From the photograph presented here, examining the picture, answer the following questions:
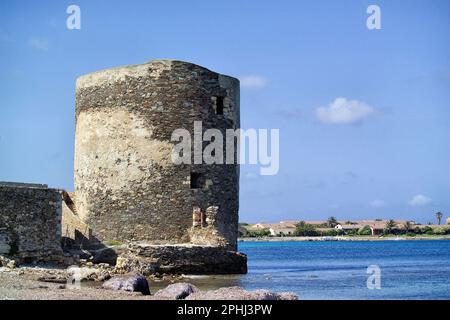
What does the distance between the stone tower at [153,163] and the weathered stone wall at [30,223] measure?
2.80 meters

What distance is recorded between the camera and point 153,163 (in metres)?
23.2

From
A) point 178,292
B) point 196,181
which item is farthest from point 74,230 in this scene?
point 178,292

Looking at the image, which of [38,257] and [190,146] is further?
[190,146]

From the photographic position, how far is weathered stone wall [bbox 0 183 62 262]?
64.9 ft

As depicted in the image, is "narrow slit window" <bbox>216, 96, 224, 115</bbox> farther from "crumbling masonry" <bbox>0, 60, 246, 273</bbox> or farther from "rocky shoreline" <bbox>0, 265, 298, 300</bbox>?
"rocky shoreline" <bbox>0, 265, 298, 300</bbox>

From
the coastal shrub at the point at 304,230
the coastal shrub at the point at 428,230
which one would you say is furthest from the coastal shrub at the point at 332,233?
the coastal shrub at the point at 428,230

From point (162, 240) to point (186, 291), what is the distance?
7218mm

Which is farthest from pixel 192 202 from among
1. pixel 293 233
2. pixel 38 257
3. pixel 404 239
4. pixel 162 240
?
pixel 293 233

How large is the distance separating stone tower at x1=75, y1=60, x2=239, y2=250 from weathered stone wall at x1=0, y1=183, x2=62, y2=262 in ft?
9.20

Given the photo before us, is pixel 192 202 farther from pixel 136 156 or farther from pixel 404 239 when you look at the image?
pixel 404 239

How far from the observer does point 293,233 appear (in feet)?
428

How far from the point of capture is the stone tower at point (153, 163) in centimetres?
2319

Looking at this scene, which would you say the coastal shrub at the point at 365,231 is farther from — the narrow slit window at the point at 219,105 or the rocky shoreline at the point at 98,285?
the rocky shoreline at the point at 98,285

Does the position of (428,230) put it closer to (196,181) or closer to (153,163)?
(196,181)
